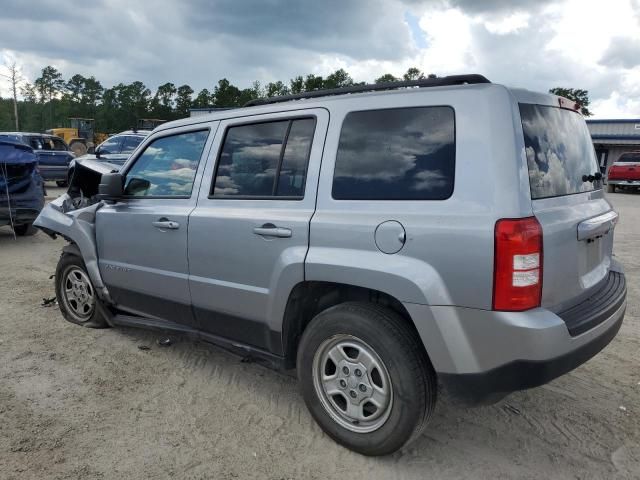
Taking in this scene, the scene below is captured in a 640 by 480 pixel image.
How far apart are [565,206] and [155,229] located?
270cm

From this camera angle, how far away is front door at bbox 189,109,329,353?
9.62 feet

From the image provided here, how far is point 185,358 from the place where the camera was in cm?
411

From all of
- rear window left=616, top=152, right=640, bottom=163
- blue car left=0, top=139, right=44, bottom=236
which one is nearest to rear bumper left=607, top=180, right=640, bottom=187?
rear window left=616, top=152, right=640, bottom=163

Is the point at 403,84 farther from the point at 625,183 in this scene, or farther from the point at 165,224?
the point at 625,183

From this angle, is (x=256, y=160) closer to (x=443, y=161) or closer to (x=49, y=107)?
(x=443, y=161)

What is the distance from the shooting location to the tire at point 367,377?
254 centimetres

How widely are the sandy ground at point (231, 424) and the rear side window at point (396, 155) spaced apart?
144cm

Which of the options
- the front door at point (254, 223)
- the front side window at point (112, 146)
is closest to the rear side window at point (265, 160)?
the front door at point (254, 223)

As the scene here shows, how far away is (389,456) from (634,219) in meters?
12.7

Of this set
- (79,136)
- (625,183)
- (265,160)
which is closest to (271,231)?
(265,160)

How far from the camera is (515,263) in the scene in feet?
7.34

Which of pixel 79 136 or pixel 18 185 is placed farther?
pixel 79 136

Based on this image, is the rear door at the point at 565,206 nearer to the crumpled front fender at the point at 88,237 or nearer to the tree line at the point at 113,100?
the crumpled front fender at the point at 88,237

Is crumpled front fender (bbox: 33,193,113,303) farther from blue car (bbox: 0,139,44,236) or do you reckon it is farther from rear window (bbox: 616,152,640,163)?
rear window (bbox: 616,152,640,163)
